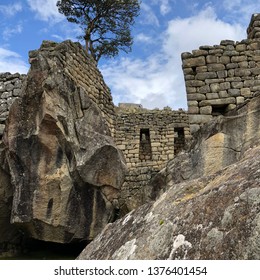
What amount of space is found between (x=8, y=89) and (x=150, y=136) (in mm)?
7472

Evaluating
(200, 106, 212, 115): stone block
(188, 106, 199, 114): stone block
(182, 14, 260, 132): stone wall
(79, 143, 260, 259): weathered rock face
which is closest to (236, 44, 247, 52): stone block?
(182, 14, 260, 132): stone wall

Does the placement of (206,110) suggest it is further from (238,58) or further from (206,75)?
(238,58)

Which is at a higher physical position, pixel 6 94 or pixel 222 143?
pixel 6 94

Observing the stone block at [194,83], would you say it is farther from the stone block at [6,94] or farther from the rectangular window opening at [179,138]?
the rectangular window opening at [179,138]

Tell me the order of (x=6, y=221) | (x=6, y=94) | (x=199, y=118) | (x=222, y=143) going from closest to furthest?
(x=222, y=143) → (x=199, y=118) → (x=6, y=221) → (x=6, y=94)

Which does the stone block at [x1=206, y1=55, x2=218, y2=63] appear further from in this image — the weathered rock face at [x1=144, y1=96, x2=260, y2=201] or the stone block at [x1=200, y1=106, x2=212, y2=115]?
the weathered rock face at [x1=144, y1=96, x2=260, y2=201]

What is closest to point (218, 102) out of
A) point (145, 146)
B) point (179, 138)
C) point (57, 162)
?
point (57, 162)

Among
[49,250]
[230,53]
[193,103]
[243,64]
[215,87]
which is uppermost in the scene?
[230,53]

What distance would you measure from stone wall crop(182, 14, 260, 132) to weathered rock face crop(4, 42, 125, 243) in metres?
2.37

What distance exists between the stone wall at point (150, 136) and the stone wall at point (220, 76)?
717cm

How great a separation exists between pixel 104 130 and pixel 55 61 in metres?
2.12

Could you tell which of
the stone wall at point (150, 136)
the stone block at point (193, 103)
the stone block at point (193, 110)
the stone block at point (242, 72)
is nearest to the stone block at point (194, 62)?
the stone block at point (242, 72)

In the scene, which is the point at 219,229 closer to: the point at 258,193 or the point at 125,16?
the point at 258,193

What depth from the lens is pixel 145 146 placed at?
1627 centimetres
